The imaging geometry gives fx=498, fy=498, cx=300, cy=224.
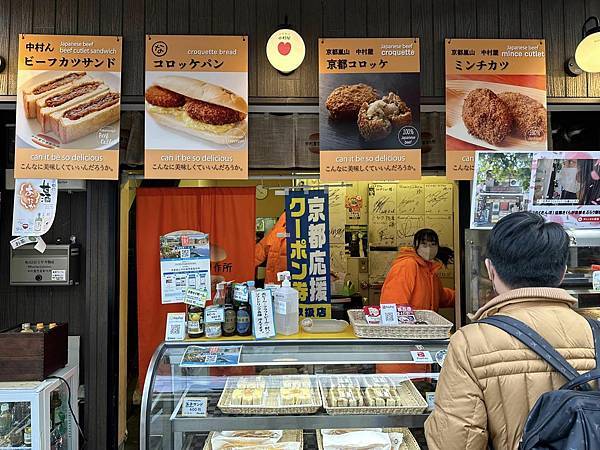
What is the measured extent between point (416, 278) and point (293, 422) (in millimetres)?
2278

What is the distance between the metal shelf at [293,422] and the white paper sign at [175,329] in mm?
592

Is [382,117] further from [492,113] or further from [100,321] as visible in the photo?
[100,321]

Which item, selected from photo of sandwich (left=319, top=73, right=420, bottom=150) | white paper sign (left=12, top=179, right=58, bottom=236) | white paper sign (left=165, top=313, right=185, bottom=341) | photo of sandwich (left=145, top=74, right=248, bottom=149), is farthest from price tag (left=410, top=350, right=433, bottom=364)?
white paper sign (left=12, top=179, right=58, bottom=236)

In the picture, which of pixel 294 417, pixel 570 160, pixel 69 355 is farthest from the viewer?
pixel 69 355

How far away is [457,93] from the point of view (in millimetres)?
3543

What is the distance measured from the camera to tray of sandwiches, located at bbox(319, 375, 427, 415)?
8.17ft

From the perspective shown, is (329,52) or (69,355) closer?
(329,52)

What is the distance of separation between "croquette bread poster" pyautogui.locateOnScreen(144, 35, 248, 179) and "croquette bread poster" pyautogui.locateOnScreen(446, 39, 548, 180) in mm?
1481

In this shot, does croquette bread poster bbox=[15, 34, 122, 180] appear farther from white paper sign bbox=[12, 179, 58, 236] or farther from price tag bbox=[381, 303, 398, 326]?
price tag bbox=[381, 303, 398, 326]

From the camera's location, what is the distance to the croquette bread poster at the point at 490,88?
3543 millimetres

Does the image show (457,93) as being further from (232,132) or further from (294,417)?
(294,417)

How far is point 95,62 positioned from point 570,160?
3.09m

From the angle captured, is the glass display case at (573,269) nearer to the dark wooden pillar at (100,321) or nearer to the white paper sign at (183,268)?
the white paper sign at (183,268)

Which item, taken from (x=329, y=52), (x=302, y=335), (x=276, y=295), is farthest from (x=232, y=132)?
(x=302, y=335)
